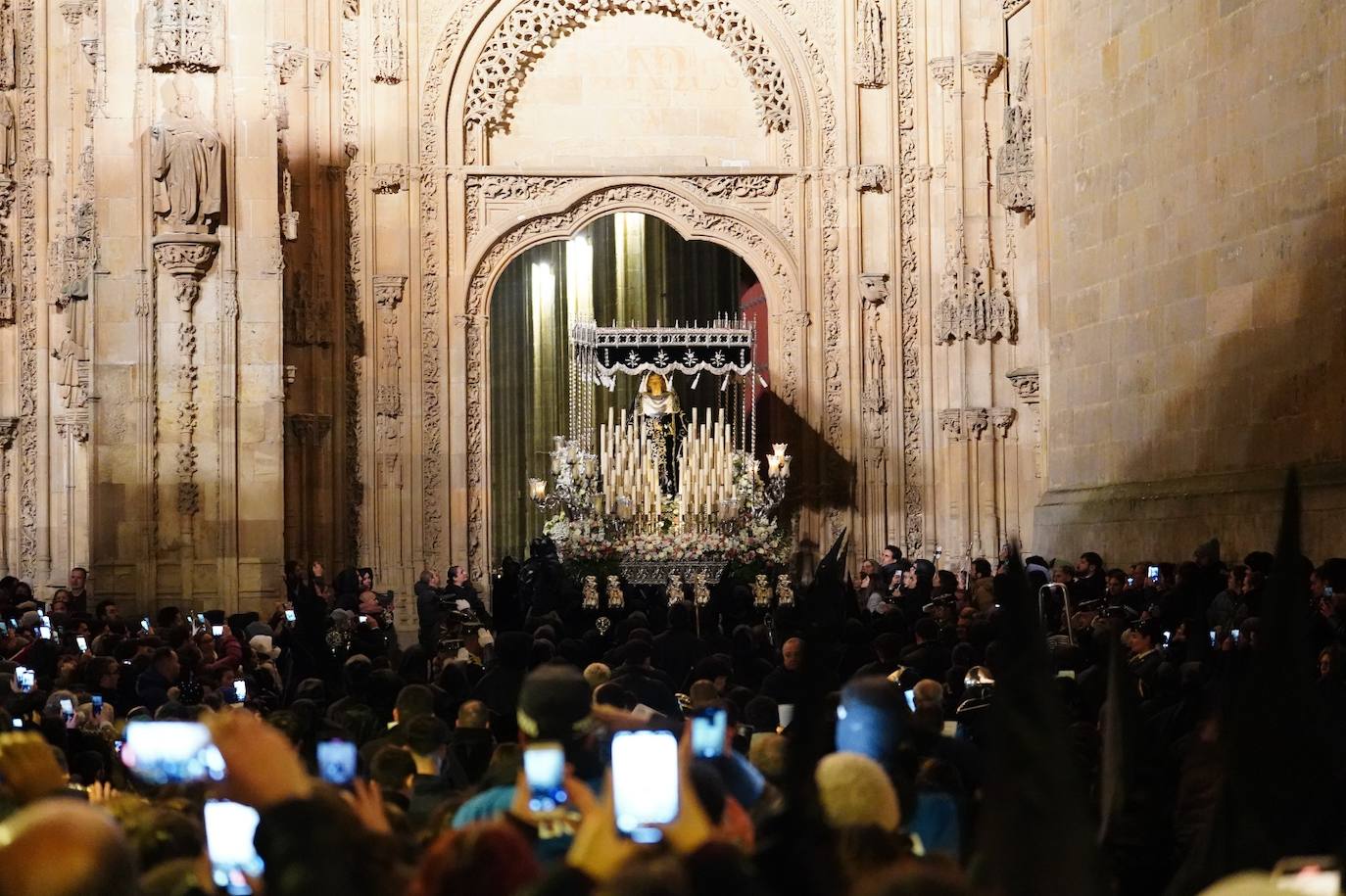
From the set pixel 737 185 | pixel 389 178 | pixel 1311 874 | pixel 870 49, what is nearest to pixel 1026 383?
pixel 737 185

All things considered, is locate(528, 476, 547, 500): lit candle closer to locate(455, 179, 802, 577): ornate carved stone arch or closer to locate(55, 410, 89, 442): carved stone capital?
locate(455, 179, 802, 577): ornate carved stone arch

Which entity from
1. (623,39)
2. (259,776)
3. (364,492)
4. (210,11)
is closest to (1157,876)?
(259,776)

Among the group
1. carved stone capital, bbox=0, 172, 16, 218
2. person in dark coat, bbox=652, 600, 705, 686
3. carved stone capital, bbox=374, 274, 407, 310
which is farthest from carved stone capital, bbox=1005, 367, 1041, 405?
carved stone capital, bbox=0, 172, 16, 218

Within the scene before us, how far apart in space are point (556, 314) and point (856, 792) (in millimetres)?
28762

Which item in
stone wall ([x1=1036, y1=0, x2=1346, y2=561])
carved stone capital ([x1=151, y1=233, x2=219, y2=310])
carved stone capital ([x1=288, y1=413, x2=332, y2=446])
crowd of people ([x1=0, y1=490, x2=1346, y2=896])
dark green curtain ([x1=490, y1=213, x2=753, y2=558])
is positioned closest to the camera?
crowd of people ([x1=0, y1=490, x2=1346, y2=896])

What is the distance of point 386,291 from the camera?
83.5ft

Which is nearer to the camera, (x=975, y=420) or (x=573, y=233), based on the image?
(x=975, y=420)

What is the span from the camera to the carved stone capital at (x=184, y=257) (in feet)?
70.7

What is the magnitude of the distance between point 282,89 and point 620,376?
9224 millimetres

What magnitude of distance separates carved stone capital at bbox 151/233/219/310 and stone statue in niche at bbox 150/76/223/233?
0.11m

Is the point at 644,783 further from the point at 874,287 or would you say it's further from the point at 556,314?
the point at 556,314

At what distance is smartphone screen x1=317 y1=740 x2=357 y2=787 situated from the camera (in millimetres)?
5941

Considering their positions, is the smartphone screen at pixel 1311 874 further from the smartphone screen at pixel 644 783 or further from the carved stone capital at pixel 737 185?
the carved stone capital at pixel 737 185

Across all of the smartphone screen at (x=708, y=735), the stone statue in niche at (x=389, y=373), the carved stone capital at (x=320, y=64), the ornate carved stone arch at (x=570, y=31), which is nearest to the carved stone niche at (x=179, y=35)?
the carved stone capital at (x=320, y=64)
